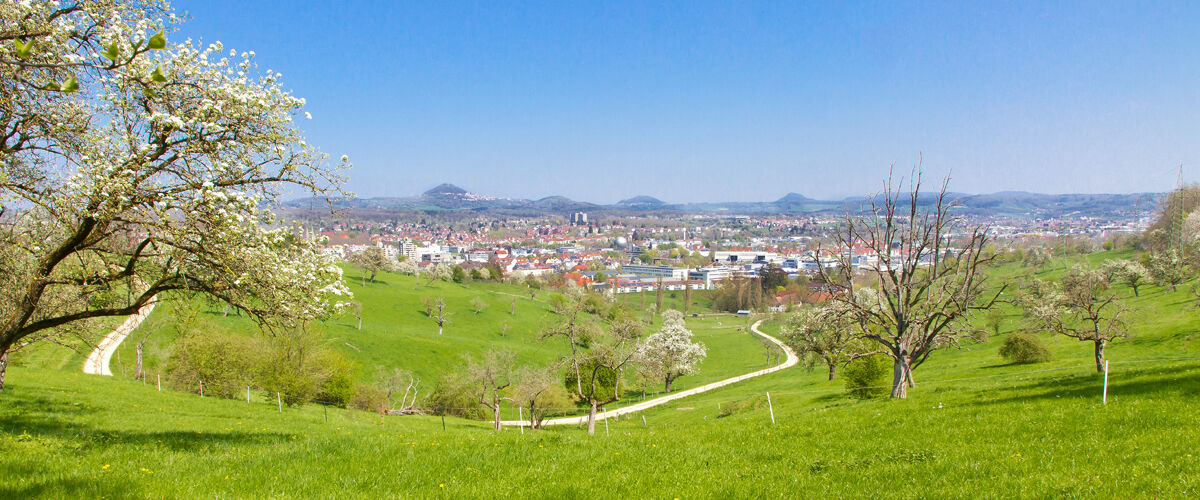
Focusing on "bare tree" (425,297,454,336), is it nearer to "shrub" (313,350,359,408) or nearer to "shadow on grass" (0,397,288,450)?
"shrub" (313,350,359,408)

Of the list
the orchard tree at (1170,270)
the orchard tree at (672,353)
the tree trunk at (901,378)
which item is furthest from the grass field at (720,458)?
the orchard tree at (1170,270)

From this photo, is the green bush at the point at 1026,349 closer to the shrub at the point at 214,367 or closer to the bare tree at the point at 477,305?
→ the shrub at the point at 214,367

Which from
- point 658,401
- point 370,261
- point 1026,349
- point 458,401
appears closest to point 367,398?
point 458,401

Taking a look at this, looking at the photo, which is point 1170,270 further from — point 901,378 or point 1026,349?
point 901,378

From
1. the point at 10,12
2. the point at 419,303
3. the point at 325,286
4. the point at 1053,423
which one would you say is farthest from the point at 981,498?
the point at 419,303

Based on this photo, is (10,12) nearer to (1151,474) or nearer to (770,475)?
(770,475)

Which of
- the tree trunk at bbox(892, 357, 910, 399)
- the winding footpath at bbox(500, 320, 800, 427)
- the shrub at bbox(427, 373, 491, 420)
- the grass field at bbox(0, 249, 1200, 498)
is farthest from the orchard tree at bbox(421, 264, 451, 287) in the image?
the tree trunk at bbox(892, 357, 910, 399)

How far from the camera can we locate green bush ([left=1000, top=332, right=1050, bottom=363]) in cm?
4119

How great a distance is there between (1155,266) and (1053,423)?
246 feet

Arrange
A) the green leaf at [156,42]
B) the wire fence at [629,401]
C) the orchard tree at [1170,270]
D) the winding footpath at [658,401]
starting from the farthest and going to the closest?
the orchard tree at [1170,270] < the winding footpath at [658,401] < the wire fence at [629,401] < the green leaf at [156,42]

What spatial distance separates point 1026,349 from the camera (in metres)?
41.2

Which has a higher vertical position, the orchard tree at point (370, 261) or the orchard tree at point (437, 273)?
the orchard tree at point (370, 261)

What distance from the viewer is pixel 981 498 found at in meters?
7.21

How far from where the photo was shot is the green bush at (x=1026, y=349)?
4119cm
